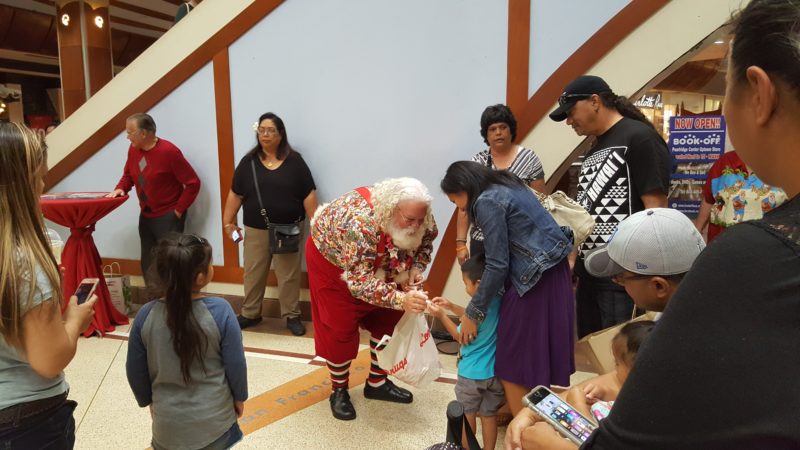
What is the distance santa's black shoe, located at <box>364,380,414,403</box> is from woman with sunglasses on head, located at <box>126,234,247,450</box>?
4.27 ft

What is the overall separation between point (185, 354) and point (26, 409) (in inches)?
19.3

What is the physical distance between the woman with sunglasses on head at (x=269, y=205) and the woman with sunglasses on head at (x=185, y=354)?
6.97ft

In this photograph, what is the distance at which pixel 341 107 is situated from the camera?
4.19m

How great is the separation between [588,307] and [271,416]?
5.71ft

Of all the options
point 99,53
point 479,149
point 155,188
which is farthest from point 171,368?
point 99,53

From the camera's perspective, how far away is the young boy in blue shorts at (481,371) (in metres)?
2.21

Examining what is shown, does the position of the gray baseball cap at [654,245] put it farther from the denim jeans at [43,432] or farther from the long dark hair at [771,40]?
the denim jeans at [43,432]

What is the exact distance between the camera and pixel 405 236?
255 cm

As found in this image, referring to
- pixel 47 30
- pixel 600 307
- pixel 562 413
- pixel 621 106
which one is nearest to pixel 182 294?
pixel 562 413

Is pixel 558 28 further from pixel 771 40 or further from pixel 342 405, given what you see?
pixel 771 40

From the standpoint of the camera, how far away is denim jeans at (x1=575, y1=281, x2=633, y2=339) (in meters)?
2.36

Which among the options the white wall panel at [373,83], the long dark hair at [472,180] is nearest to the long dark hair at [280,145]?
the white wall panel at [373,83]

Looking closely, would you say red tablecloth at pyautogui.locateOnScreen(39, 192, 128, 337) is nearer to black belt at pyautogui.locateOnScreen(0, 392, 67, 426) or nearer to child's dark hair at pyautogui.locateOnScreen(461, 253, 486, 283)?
black belt at pyautogui.locateOnScreen(0, 392, 67, 426)

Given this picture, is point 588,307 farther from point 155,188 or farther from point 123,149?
point 123,149
